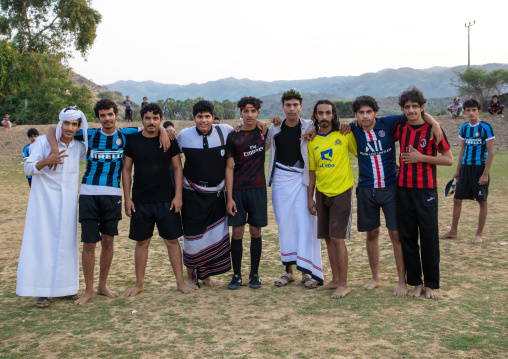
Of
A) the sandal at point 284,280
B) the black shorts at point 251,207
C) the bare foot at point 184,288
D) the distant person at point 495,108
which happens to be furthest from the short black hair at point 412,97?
the distant person at point 495,108

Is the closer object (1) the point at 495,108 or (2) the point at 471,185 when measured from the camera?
(2) the point at 471,185

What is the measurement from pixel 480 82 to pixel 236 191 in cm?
4110

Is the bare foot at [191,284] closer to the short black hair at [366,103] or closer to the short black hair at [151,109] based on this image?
the short black hair at [151,109]

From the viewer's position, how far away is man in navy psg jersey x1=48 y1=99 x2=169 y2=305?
16.2 ft

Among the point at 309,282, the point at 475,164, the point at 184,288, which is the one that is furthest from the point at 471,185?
the point at 184,288

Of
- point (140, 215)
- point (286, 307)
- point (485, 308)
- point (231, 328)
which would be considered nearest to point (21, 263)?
point (140, 215)

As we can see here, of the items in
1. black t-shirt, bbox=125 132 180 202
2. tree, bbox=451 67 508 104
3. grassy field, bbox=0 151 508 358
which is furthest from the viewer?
tree, bbox=451 67 508 104

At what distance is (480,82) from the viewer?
40.7m

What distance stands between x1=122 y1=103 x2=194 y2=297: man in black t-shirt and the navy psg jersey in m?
1.99

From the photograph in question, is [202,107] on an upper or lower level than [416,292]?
upper

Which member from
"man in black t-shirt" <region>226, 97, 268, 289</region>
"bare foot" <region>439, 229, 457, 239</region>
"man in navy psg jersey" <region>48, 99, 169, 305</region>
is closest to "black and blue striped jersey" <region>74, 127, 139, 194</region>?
"man in navy psg jersey" <region>48, 99, 169, 305</region>

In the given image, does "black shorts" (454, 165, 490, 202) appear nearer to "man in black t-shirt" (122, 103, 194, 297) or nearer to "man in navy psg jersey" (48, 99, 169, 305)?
"man in black t-shirt" (122, 103, 194, 297)

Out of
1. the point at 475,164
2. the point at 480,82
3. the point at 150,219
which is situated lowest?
the point at 150,219

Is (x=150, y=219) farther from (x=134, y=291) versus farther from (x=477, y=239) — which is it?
(x=477, y=239)
